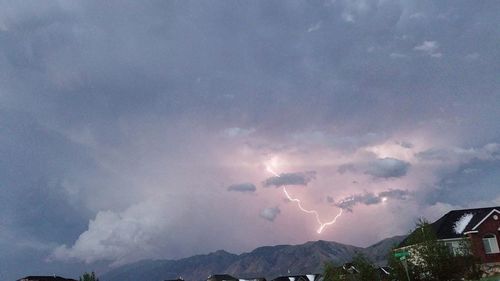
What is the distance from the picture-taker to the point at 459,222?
83250 mm

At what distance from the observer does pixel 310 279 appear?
131 meters

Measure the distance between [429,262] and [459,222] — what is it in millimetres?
38498

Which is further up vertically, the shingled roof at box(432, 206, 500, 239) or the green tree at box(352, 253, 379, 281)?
the shingled roof at box(432, 206, 500, 239)

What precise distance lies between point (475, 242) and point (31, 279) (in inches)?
3607

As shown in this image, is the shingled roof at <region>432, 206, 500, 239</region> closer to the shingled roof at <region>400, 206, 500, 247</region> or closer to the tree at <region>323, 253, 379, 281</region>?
the shingled roof at <region>400, 206, 500, 247</region>

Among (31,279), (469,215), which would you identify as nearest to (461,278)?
(469,215)

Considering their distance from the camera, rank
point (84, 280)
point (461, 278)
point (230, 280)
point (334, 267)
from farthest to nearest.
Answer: point (230, 280), point (84, 280), point (334, 267), point (461, 278)

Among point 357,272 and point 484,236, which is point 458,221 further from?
point 357,272

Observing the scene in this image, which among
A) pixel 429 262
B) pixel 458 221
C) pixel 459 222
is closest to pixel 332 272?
pixel 429 262

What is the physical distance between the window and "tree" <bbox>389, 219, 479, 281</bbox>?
24075mm

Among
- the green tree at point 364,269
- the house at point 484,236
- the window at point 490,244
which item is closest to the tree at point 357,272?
the green tree at point 364,269

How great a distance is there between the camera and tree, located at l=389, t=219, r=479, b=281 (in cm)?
4881

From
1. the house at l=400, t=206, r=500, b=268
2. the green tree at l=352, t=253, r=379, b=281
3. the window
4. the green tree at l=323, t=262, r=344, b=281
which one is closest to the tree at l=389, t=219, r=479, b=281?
the green tree at l=352, t=253, r=379, b=281

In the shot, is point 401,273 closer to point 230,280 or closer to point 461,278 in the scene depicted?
point 461,278
